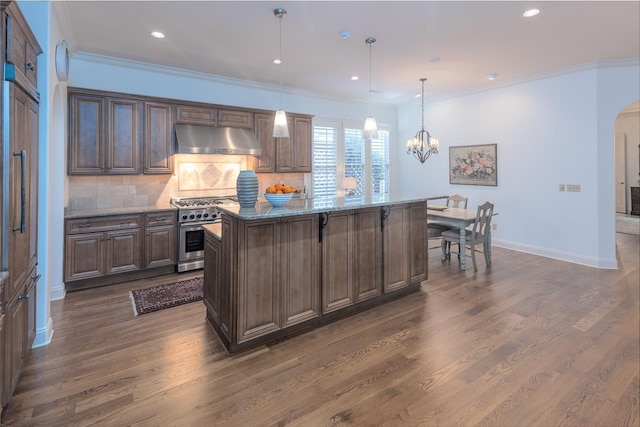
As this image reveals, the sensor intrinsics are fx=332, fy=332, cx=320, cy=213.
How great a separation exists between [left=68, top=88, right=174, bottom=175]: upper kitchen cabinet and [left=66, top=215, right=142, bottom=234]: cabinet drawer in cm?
65

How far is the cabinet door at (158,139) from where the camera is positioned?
15.1 ft

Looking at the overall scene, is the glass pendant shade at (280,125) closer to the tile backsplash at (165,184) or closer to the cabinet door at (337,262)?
the cabinet door at (337,262)

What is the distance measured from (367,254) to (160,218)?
9.52 ft

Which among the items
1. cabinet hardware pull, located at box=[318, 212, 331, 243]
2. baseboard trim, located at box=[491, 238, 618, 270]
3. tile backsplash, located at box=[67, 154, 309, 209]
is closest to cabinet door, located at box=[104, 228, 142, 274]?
tile backsplash, located at box=[67, 154, 309, 209]

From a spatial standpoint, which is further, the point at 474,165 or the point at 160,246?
the point at 474,165

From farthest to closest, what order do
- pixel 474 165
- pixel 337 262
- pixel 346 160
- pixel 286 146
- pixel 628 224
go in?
1. pixel 628 224
2. pixel 346 160
3. pixel 474 165
4. pixel 286 146
5. pixel 337 262

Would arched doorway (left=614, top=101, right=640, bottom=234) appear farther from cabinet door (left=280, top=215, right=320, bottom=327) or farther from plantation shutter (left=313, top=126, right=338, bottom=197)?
cabinet door (left=280, top=215, right=320, bottom=327)

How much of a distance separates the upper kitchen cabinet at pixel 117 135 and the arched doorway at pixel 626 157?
A: 38.0 feet

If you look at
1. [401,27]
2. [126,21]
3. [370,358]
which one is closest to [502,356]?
[370,358]

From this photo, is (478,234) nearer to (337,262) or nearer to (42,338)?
(337,262)

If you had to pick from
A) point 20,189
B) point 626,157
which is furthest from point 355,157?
point 626,157

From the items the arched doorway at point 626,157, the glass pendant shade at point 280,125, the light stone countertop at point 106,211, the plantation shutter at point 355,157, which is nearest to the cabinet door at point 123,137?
the light stone countertop at point 106,211

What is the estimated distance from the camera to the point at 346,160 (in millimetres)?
7141

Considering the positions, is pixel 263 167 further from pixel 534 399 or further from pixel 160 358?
pixel 534 399
